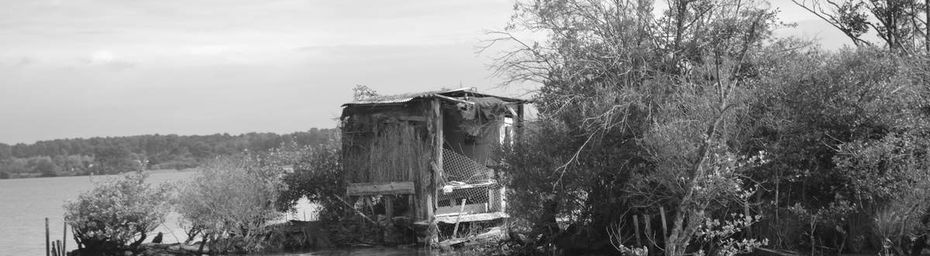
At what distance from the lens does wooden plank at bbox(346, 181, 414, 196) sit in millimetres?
23531

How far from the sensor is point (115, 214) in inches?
858

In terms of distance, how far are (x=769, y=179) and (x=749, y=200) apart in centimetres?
57

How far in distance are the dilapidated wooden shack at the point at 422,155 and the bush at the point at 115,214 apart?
16.3ft

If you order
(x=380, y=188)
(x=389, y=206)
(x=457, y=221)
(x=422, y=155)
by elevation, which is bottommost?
(x=457, y=221)

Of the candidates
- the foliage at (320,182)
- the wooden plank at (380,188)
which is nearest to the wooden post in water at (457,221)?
the wooden plank at (380,188)

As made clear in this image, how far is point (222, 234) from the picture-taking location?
916 inches

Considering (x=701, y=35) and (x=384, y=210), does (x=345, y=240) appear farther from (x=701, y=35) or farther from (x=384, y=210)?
(x=701, y=35)

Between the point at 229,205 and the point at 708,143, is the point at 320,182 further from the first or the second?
the point at 708,143

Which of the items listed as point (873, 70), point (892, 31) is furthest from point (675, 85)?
point (892, 31)

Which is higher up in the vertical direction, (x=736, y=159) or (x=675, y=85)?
(x=675, y=85)

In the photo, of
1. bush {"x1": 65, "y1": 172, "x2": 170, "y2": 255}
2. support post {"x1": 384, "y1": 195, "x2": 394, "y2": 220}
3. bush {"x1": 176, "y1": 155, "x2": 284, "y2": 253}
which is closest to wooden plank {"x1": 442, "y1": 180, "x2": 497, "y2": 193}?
support post {"x1": 384, "y1": 195, "x2": 394, "y2": 220}

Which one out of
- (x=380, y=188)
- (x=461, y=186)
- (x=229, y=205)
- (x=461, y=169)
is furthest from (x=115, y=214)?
(x=461, y=169)

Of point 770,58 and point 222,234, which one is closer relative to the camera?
point 770,58

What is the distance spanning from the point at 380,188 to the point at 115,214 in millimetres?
6439
